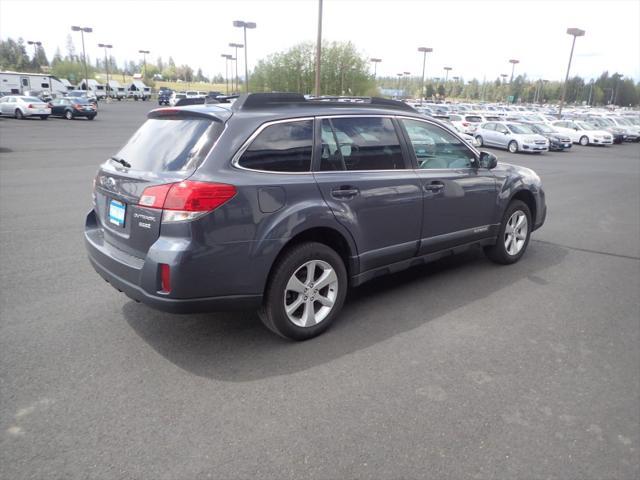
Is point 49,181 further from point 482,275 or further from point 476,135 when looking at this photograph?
point 476,135

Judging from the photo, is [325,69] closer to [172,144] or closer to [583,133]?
[583,133]

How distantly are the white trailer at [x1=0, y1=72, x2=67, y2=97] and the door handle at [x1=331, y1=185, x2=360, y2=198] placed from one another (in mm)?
60146

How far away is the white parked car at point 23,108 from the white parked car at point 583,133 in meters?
32.7

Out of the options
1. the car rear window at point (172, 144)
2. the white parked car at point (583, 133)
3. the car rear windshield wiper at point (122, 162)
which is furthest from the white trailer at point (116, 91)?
the car rear window at point (172, 144)

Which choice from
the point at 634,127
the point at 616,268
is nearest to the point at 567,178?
the point at 616,268

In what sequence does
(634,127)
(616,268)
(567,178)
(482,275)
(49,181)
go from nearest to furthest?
(482,275)
(616,268)
(49,181)
(567,178)
(634,127)

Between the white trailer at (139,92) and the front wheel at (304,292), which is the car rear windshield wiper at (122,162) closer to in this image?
the front wheel at (304,292)

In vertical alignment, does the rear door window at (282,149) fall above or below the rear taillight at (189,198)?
above

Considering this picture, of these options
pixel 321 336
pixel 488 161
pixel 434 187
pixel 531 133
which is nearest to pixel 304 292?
pixel 321 336

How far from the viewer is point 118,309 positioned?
4398 mm

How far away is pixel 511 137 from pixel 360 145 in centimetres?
2280

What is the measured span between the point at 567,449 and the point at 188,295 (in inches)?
93.8

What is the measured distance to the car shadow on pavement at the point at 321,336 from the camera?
360 centimetres

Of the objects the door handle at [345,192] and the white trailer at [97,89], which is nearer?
the door handle at [345,192]
